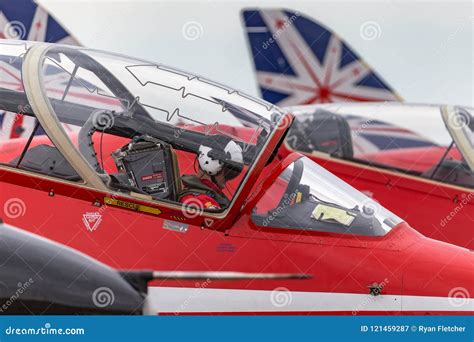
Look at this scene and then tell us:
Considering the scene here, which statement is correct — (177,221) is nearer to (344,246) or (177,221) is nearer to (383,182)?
(344,246)

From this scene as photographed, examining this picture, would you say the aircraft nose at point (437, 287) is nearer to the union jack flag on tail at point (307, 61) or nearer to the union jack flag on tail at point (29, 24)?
the union jack flag on tail at point (29, 24)

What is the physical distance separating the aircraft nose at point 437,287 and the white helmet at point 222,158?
1.42 m

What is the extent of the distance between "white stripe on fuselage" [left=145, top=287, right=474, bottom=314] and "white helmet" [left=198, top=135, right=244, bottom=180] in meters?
0.90

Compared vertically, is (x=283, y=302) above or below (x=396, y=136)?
below

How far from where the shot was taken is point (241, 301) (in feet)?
23.4

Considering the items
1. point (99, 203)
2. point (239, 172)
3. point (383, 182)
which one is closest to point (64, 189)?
point (99, 203)

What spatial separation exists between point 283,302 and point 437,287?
1.07m

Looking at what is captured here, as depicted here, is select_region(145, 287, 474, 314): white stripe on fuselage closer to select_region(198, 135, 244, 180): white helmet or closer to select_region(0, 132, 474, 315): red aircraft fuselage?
select_region(0, 132, 474, 315): red aircraft fuselage

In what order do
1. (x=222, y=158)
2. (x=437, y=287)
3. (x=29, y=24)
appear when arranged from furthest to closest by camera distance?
(x=29, y=24), (x=222, y=158), (x=437, y=287)

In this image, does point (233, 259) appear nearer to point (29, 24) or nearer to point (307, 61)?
point (29, 24)

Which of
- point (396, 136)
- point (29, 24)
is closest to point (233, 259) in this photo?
point (396, 136)

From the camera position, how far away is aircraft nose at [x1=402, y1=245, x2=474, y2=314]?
280 inches

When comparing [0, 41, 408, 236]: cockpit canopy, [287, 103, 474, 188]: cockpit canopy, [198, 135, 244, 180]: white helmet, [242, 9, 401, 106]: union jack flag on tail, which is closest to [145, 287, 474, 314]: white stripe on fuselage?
[0, 41, 408, 236]: cockpit canopy

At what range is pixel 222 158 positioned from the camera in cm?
755
